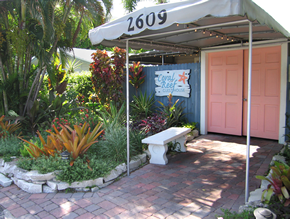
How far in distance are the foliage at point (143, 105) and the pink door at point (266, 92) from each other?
10.1 ft

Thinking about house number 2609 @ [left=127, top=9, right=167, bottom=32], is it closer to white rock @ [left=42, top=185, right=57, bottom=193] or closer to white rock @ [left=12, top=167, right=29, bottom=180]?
white rock @ [left=42, top=185, right=57, bottom=193]

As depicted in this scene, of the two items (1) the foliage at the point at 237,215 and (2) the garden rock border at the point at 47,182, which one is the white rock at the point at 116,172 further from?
(1) the foliage at the point at 237,215

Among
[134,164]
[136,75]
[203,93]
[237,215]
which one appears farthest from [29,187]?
[136,75]

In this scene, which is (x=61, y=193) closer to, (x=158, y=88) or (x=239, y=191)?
(x=239, y=191)

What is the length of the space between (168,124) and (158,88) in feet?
5.67

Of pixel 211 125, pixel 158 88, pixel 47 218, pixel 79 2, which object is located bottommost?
pixel 47 218

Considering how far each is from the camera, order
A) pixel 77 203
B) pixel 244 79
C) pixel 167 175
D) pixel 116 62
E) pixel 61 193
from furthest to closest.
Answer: pixel 116 62
pixel 244 79
pixel 167 175
pixel 61 193
pixel 77 203

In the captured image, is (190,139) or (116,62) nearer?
(190,139)

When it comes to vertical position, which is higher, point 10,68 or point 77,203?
point 10,68

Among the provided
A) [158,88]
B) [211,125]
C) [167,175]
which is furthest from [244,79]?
[167,175]

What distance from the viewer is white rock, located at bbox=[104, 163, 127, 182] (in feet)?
14.1

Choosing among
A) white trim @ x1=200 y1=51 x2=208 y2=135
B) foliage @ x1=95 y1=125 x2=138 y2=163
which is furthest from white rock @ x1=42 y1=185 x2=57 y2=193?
white trim @ x1=200 y1=51 x2=208 y2=135

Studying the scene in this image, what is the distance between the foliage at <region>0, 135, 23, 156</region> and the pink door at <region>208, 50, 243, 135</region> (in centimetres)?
497

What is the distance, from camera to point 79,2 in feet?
22.4
